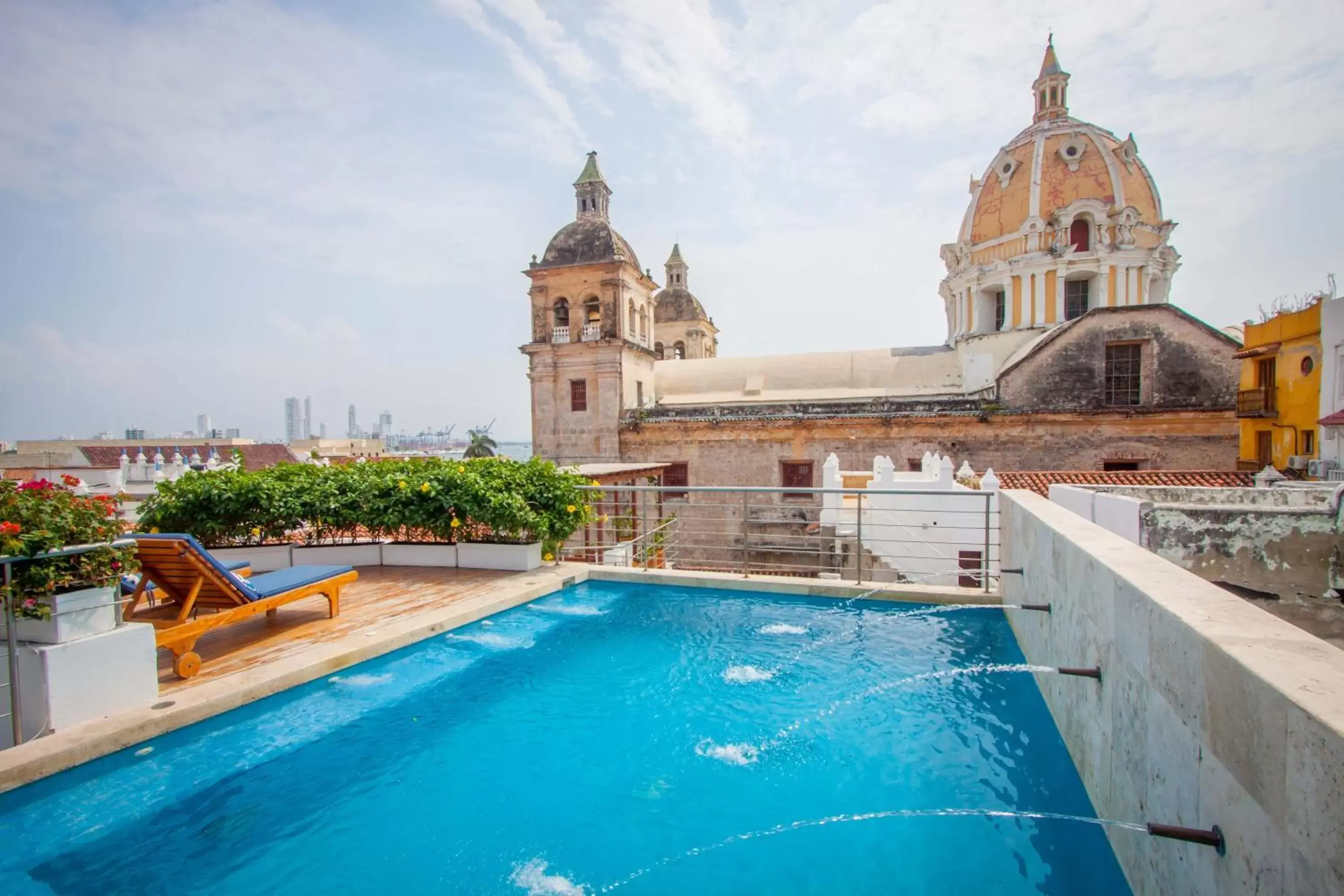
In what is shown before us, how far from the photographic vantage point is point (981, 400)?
19.8 m

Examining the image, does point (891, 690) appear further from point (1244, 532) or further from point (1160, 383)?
point (1160, 383)

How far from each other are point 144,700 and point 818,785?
3.93 m

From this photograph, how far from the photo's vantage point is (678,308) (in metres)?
37.0

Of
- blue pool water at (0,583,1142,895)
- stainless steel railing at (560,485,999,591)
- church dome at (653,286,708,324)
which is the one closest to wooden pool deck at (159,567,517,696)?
blue pool water at (0,583,1142,895)

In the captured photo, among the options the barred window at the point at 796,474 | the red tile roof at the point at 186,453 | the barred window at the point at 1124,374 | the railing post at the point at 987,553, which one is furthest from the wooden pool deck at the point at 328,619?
the red tile roof at the point at 186,453

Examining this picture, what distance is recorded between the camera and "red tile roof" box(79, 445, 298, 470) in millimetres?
33166

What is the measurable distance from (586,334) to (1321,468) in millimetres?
19622

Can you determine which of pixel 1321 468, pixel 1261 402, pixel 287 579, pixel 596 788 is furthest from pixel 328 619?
pixel 1261 402

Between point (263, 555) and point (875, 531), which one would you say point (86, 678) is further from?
point (875, 531)

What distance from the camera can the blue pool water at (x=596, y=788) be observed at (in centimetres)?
282

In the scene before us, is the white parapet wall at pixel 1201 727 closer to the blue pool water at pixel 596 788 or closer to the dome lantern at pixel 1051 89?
the blue pool water at pixel 596 788

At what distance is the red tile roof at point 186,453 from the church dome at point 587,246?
19.0m

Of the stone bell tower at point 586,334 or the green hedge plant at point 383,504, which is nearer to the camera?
the green hedge plant at point 383,504

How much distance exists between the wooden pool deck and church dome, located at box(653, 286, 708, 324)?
30.6m
